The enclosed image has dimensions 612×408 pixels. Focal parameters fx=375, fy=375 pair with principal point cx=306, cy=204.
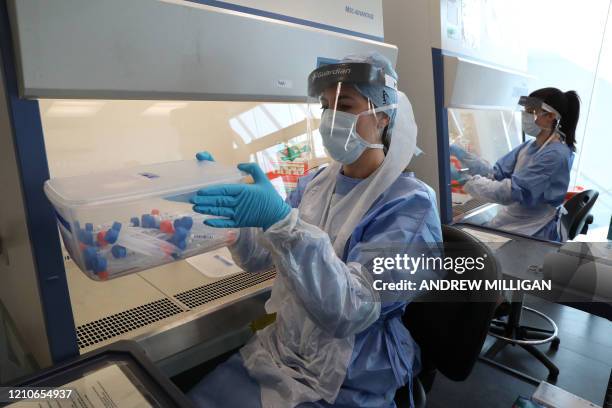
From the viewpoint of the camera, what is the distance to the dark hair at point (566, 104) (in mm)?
2477

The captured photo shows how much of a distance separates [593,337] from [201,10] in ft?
10.7

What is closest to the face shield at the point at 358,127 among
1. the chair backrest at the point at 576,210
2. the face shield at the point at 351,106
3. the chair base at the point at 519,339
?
the face shield at the point at 351,106

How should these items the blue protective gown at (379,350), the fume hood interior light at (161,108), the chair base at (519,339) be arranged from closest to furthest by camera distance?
the blue protective gown at (379,350), the fume hood interior light at (161,108), the chair base at (519,339)

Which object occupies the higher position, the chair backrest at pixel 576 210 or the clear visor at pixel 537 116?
the clear visor at pixel 537 116

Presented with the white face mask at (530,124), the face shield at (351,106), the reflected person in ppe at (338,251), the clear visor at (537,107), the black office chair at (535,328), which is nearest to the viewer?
the reflected person in ppe at (338,251)

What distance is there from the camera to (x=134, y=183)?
875 millimetres

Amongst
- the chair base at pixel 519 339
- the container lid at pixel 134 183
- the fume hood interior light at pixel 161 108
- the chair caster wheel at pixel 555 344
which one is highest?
the fume hood interior light at pixel 161 108

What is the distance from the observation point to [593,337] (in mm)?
2715

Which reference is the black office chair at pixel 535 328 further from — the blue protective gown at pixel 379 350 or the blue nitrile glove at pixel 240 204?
the blue nitrile glove at pixel 240 204

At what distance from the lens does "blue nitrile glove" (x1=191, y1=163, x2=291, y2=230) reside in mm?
834

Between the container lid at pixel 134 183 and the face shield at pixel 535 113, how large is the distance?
2.33 meters

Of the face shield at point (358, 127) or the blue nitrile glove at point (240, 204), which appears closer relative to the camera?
the blue nitrile glove at point (240, 204)

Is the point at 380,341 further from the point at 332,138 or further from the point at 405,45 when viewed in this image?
the point at 405,45

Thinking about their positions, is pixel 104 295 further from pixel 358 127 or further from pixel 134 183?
pixel 358 127
